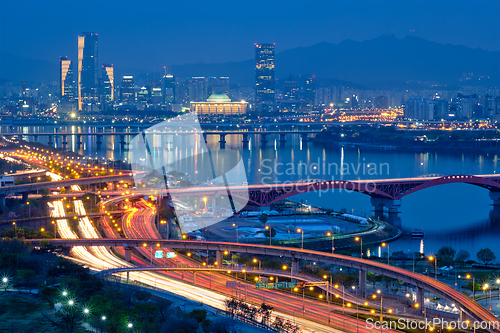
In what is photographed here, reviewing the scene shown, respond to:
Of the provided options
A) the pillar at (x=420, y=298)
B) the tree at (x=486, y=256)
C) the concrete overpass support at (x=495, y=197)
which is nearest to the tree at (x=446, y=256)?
the tree at (x=486, y=256)

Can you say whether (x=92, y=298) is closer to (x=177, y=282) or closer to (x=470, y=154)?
(x=177, y=282)

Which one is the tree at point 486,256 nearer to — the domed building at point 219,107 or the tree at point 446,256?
the tree at point 446,256

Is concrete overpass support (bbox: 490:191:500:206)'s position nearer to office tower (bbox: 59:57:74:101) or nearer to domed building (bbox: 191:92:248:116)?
domed building (bbox: 191:92:248:116)

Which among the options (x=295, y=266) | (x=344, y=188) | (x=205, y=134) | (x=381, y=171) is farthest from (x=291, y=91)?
(x=295, y=266)

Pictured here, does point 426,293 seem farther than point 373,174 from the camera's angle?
No

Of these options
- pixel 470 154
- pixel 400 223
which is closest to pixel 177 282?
pixel 400 223

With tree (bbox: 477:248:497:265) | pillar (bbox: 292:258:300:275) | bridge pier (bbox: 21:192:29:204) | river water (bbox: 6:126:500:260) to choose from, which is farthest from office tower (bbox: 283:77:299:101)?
pillar (bbox: 292:258:300:275)
